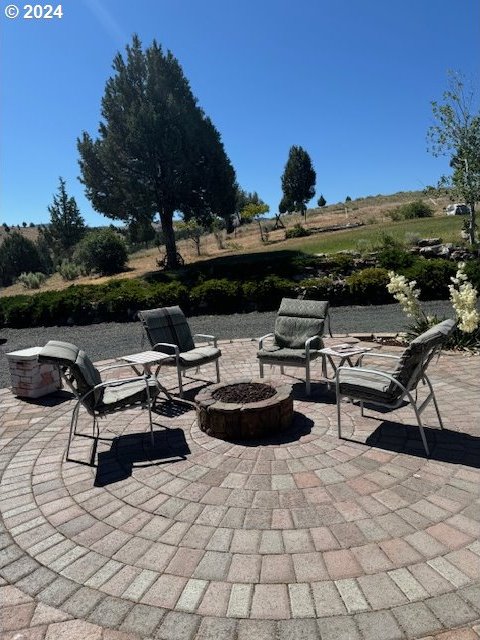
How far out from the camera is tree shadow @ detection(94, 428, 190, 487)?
11.6 feet

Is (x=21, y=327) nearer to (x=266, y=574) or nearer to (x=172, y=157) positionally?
(x=172, y=157)

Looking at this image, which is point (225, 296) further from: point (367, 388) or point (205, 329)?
point (367, 388)

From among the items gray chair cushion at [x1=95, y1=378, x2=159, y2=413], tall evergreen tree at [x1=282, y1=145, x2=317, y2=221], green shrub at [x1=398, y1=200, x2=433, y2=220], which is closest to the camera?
gray chair cushion at [x1=95, y1=378, x2=159, y2=413]

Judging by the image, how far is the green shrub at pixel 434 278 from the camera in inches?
467

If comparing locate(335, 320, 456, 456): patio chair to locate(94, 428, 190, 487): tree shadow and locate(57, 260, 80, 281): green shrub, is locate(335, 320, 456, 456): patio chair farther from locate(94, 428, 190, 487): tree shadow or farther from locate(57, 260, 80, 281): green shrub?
locate(57, 260, 80, 281): green shrub

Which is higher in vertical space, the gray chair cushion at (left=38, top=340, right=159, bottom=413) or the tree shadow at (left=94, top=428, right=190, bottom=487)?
the gray chair cushion at (left=38, top=340, right=159, bottom=413)

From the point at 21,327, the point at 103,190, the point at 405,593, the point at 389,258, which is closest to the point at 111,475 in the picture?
the point at 405,593

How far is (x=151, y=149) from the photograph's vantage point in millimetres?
18484

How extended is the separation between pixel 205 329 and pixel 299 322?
456 cm

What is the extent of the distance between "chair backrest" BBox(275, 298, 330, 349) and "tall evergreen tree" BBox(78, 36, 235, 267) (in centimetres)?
1458

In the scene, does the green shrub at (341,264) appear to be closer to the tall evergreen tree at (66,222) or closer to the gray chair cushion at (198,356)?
the gray chair cushion at (198,356)

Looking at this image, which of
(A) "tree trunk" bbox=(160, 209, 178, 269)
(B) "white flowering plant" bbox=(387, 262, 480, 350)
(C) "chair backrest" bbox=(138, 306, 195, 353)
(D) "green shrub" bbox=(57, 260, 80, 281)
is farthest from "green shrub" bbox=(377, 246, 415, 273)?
(D) "green shrub" bbox=(57, 260, 80, 281)

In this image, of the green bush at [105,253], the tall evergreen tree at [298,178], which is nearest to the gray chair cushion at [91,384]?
the green bush at [105,253]

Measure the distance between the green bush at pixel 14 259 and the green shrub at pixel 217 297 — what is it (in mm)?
32095
